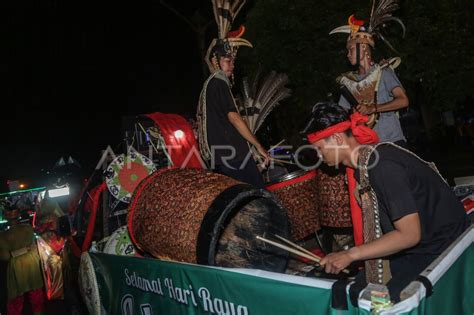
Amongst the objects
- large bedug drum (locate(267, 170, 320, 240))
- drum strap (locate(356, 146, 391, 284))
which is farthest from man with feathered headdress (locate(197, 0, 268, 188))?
drum strap (locate(356, 146, 391, 284))

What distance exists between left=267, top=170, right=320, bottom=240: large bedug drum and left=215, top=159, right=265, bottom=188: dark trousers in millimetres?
197

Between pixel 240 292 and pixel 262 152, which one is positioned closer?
pixel 240 292

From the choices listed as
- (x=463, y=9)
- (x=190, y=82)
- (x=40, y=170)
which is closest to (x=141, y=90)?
(x=190, y=82)

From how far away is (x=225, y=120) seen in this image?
4008 millimetres

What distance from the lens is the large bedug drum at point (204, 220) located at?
2.84 meters

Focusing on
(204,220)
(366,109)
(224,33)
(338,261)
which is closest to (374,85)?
(366,109)

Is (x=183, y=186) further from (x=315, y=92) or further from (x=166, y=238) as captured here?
(x=315, y=92)

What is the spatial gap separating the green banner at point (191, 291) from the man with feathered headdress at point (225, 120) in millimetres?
1370

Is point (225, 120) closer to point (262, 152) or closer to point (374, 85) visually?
point (262, 152)

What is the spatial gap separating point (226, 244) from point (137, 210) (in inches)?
37.2

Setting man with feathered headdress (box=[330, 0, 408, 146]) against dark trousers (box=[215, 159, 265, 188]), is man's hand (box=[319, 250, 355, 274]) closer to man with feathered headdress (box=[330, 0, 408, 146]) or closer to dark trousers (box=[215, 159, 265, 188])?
man with feathered headdress (box=[330, 0, 408, 146])

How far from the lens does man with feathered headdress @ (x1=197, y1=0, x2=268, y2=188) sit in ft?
12.9

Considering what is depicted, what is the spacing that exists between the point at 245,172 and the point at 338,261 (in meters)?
1.95

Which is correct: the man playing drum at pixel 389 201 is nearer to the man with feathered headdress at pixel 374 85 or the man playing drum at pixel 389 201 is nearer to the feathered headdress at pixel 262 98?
the man with feathered headdress at pixel 374 85
